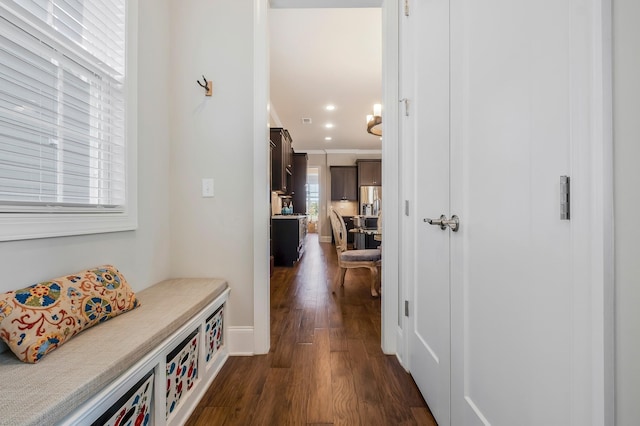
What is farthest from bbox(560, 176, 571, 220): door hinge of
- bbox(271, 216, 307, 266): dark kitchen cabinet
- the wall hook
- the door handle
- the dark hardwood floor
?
bbox(271, 216, 307, 266): dark kitchen cabinet

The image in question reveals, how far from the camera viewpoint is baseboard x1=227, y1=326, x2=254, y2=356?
1878 millimetres

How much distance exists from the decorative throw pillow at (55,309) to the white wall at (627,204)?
145 cm

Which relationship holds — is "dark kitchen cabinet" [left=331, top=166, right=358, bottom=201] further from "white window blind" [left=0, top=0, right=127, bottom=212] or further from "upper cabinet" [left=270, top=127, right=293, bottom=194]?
"white window blind" [left=0, top=0, right=127, bottom=212]

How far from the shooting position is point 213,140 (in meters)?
1.88

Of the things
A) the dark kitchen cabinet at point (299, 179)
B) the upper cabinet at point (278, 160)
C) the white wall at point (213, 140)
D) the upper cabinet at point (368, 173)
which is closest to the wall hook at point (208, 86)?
the white wall at point (213, 140)

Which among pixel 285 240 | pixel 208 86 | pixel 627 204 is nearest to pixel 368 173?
pixel 285 240

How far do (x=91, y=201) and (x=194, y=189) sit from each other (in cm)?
63

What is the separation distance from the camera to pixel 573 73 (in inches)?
23.6

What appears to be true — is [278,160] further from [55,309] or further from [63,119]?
[55,309]

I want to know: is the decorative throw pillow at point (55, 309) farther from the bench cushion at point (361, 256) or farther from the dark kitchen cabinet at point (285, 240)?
the dark kitchen cabinet at point (285, 240)

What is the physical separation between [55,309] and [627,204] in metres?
1.55

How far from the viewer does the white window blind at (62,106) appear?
3.15ft

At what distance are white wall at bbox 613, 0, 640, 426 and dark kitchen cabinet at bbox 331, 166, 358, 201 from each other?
8054mm

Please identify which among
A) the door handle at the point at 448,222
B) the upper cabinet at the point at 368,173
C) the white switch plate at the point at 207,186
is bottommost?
the door handle at the point at 448,222
